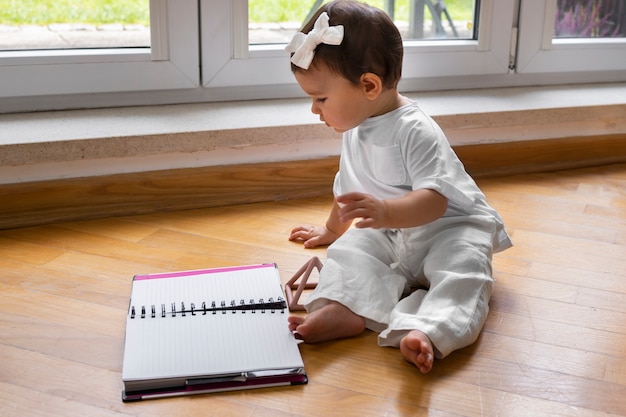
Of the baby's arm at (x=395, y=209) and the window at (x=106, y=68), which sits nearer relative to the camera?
the baby's arm at (x=395, y=209)

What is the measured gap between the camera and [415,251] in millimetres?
1162

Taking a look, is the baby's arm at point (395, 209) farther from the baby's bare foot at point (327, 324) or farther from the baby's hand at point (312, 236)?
the baby's hand at point (312, 236)

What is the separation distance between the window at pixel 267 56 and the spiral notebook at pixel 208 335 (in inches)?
21.2

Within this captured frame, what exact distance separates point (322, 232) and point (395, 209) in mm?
319

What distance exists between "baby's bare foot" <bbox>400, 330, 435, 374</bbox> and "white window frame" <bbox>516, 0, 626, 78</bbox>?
1.04 meters

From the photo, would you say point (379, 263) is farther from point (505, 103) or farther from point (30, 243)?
point (505, 103)

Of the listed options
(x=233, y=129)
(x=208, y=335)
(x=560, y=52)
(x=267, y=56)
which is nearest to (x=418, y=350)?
(x=208, y=335)

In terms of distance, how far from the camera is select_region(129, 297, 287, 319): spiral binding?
1074mm

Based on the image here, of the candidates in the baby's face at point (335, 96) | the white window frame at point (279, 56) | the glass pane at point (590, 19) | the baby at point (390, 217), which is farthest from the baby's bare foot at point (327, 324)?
the glass pane at point (590, 19)

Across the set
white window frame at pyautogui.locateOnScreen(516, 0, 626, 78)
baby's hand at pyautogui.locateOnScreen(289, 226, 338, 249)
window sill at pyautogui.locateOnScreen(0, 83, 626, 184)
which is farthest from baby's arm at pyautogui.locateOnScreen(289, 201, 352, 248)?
white window frame at pyautogui.locateOnScreen(516, 0, 626, 78)

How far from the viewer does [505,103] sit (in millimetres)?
1722

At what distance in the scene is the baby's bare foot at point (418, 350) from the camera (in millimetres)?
961

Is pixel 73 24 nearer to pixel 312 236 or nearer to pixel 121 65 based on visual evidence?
pixel 121 65

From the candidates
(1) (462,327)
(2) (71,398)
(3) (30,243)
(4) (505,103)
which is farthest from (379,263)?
(4) (505,103)
